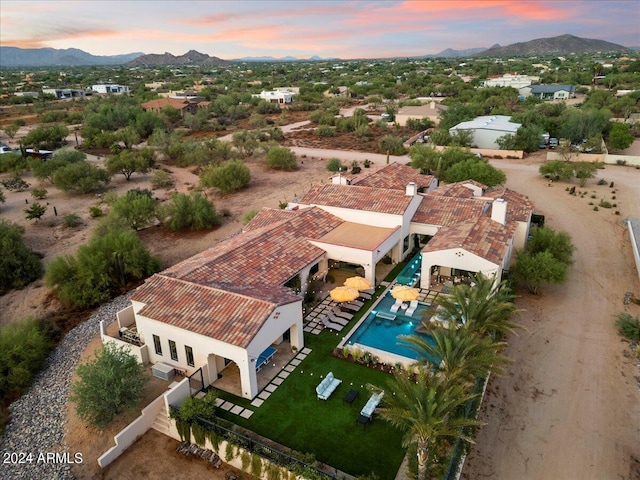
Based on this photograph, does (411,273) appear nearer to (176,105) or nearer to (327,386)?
(327,386)

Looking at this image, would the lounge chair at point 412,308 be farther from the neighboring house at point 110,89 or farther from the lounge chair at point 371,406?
the neighboring house at point 110,89

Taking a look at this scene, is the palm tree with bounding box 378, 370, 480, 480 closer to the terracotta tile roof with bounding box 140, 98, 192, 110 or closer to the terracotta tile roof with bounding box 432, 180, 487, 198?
the terracotta tile roof with bounding box 432, 180, 487, 198

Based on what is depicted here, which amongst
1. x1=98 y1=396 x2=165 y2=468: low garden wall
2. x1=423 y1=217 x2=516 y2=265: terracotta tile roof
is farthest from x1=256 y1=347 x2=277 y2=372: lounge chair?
x1=423 y1=217 x2=516 y2=265: terracotta tile roof

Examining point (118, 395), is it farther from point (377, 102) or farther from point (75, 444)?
point (377, 102)

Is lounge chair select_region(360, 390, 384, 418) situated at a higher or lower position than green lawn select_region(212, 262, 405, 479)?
higher

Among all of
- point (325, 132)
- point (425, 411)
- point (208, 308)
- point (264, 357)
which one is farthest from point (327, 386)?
point (325, 132)

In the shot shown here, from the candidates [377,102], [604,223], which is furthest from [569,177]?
[377,102]

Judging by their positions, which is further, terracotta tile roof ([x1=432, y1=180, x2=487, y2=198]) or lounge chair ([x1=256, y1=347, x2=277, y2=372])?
terracotta tile roof ([x1=432, y1=180, x2=487, y2=198])
